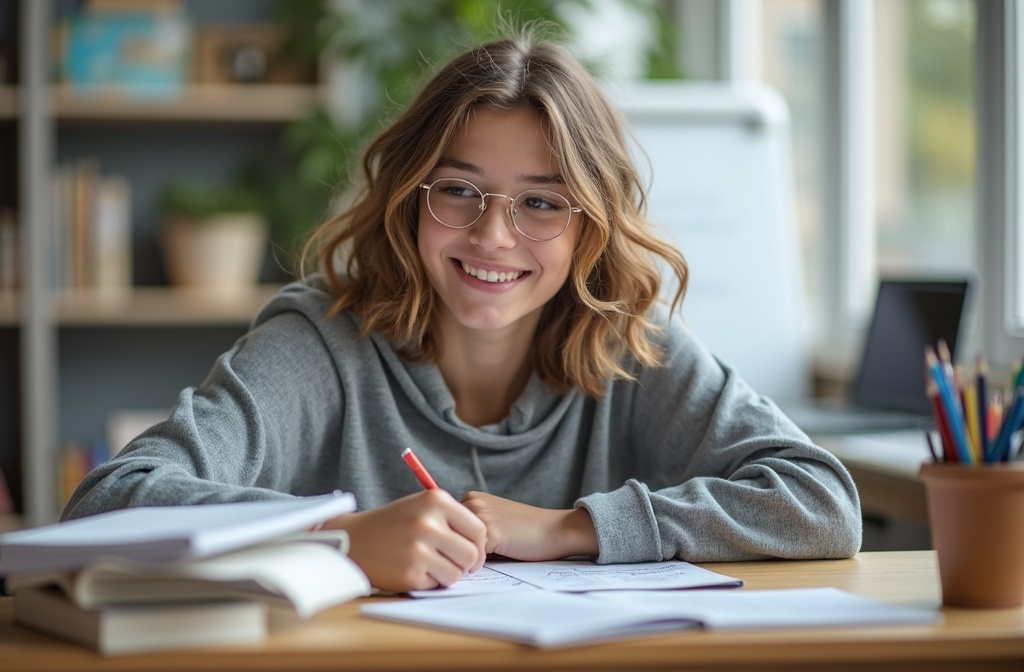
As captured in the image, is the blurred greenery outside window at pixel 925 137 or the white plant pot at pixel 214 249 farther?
the white plant pot at pixel 214 249

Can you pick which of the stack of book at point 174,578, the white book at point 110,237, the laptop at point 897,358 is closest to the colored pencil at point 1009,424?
the stack of book at point 174,578

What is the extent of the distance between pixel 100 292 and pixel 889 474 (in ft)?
7.25

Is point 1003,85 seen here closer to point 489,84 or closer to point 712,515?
point 489,84

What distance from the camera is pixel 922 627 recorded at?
0.98 m

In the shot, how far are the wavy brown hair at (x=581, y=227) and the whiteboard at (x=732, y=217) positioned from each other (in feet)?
4.24

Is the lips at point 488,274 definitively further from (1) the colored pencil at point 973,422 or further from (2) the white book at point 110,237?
(2) the white book at point 110,237

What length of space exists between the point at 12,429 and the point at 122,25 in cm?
116

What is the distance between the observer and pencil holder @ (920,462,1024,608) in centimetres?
101

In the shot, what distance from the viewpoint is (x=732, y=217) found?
2975 millimetres

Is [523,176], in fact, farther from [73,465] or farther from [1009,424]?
[73,465]

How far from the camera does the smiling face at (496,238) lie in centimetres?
148

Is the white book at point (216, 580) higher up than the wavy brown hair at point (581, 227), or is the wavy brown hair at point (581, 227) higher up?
the wavy brown hair at point (581, 227)

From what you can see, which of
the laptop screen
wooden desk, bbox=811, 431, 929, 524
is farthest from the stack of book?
the laptop screen

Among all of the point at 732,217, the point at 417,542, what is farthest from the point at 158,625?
the point at 732,217
